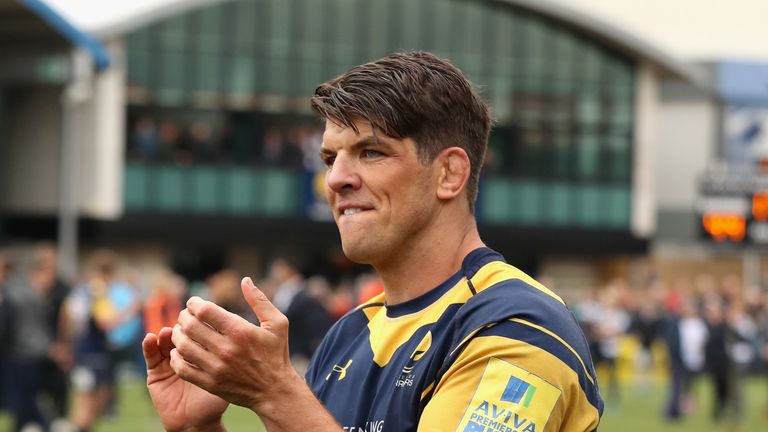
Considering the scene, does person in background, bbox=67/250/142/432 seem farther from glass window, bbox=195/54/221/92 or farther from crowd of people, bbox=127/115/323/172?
glass window, bbox=195/54/221/92

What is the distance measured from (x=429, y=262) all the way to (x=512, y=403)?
542 mm

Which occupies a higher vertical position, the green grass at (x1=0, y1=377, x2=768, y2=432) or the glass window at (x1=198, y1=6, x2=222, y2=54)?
the glass window at (x1=198, y1=6, x2=222, y2=54)

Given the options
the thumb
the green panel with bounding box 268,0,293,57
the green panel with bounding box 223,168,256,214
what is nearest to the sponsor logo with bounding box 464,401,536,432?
the thumb

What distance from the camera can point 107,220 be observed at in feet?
130

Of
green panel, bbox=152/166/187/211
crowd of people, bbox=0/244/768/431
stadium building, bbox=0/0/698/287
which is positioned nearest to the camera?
crowd of people, bbox=0/244/768/431

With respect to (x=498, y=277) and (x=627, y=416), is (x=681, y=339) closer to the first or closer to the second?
(x=627, y=416)

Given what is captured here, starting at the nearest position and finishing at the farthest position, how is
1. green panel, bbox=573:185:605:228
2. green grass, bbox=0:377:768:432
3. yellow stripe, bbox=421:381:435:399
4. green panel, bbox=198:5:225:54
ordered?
yellow stripe, bbox=421:381:435:399, green grass, bbox=0:377:768:432, green panel, bbox=198:5:225:54, green panel, bbox=573:185:605:228

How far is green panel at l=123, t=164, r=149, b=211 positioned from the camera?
40.5 m

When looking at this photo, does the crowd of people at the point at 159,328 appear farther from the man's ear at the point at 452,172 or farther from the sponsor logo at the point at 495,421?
the sponsor logo at the point at 495,421

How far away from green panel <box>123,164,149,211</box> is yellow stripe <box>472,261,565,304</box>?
125 feet

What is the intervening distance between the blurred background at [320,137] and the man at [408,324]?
69.7 feet

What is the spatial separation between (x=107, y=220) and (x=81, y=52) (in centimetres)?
774

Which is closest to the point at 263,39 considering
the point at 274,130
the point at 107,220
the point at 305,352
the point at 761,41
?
the point at 274,130

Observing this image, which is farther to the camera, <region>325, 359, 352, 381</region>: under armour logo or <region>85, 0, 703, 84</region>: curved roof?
<region>85, 0, 703, 84</region>: curved roof
